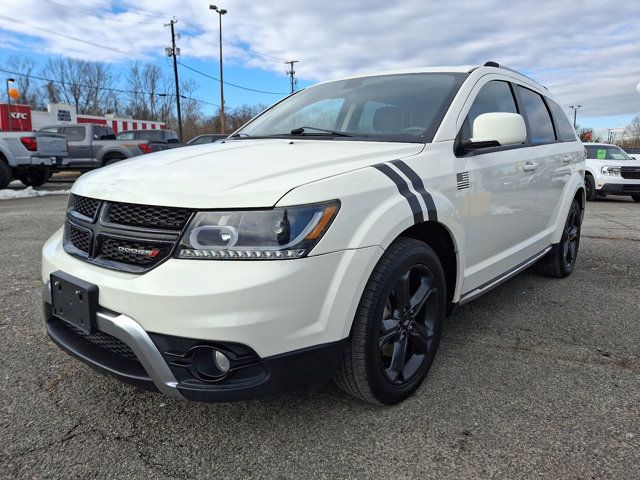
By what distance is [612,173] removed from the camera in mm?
12742

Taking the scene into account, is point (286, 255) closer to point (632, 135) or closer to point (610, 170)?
point (610, 170)

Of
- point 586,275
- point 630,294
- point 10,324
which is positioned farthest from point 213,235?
point 586,275

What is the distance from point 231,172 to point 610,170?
13.4 m

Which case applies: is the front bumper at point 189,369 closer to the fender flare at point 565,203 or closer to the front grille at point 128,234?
the front grille at point 128,234

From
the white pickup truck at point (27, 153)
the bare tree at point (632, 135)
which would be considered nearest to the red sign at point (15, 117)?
the white pickup truck at point (27, 153)

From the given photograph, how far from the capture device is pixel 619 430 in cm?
215

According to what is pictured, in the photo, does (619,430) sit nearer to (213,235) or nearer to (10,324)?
(213,235)

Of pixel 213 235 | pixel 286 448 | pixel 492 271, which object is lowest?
pixel 286 448

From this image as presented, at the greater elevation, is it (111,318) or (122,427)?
(111,318)

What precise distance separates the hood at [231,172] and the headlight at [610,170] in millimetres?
12478

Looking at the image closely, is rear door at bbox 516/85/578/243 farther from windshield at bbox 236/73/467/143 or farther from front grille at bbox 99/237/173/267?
front grille at bbox 99/237/173/267

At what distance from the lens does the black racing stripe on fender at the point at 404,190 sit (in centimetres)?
218

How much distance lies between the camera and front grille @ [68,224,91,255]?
213 centimetres

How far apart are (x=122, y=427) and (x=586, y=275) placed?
4.39 m
